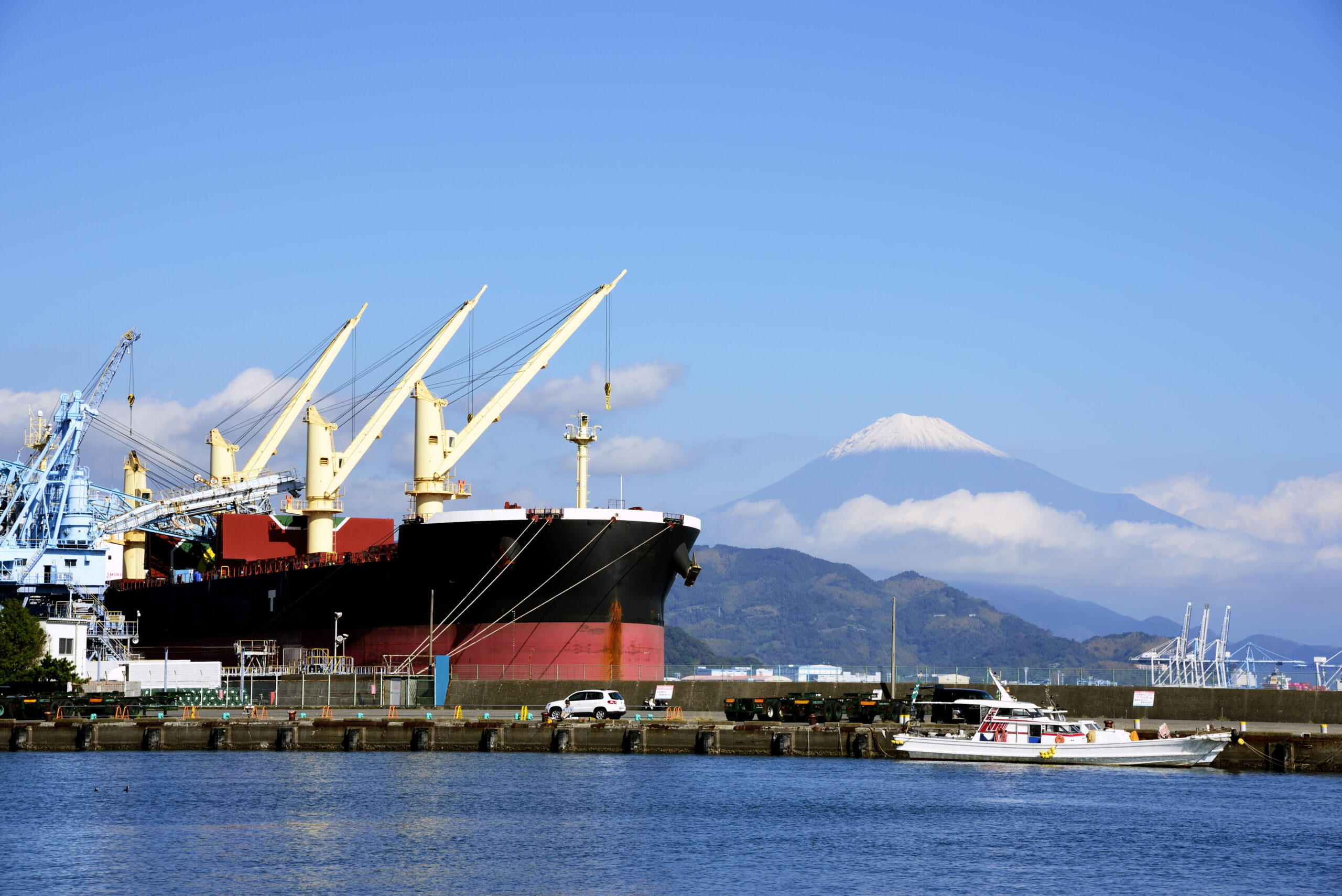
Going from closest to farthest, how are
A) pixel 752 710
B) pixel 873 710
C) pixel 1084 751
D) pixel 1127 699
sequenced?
pixel 1084 751
pixel 873 710
pixel 1127 699
pixel 752 710

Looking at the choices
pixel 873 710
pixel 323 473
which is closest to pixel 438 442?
pixel 323 473

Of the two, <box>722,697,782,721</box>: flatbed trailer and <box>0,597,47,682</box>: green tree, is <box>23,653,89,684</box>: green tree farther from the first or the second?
<box>722,697,782,721</box>: flatbed trailer

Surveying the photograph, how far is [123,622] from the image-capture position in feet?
285

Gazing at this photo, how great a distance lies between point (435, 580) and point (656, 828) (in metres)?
36.1

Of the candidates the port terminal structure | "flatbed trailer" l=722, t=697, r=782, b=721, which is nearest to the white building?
the port terminal structure

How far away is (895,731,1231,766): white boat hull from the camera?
159 feet

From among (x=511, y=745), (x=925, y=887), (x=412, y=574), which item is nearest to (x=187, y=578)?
(x=412, y=574)

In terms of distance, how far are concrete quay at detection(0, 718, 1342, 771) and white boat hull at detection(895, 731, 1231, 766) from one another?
1.17m

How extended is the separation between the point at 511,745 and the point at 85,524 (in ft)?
139

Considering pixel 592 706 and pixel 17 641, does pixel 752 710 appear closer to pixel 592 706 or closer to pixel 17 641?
pixel 592 706

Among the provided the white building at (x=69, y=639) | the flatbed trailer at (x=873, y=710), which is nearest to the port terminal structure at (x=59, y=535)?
the white building at (x=69, y=639)

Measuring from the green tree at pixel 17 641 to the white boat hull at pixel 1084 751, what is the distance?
42.9m

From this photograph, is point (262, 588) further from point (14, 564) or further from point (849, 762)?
point (849, 762)

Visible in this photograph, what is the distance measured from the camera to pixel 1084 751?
161 feet
